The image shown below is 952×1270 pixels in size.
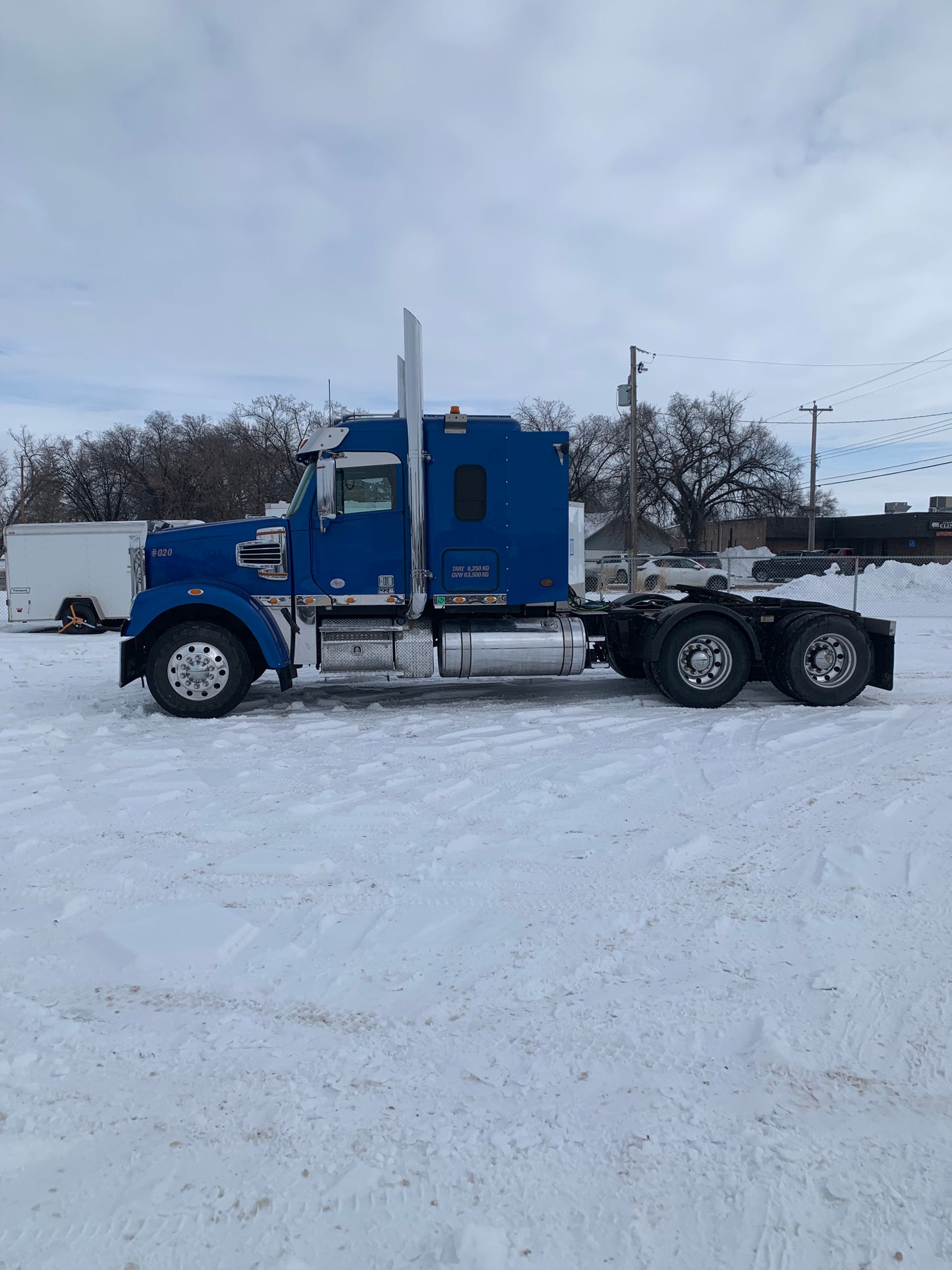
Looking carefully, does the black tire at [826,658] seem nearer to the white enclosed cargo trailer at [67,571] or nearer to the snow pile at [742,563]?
the white enclosed cargo trailer at [67,571]

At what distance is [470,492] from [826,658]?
4.28 m

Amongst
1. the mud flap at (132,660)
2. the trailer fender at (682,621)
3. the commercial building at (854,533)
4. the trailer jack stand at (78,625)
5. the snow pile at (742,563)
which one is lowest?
the trailer jack stand at (78,625)

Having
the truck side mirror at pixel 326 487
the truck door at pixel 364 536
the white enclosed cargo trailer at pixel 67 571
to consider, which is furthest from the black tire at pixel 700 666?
the white enclosed cargo trailer at pixel 67 571

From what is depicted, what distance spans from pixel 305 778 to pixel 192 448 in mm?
56377

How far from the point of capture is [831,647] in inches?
367

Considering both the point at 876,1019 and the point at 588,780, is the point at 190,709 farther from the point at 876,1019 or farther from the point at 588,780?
the point at 876,1019

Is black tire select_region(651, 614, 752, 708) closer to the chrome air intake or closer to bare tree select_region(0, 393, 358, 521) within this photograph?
the chrome air intake

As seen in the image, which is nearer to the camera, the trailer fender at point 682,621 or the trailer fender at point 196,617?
the trailer fender at point 196,617

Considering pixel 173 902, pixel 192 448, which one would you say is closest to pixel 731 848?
pixel 173 902

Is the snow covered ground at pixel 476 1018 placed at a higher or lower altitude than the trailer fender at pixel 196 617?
lower

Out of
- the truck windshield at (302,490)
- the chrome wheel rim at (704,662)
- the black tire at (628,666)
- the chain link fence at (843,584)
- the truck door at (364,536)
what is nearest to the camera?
the truck door at (364,536)

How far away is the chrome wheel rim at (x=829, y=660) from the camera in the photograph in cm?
927

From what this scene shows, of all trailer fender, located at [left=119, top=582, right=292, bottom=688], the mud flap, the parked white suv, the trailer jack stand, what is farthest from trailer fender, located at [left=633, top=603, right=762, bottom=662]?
Result: the parked white suv

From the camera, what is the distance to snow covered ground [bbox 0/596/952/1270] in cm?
228
